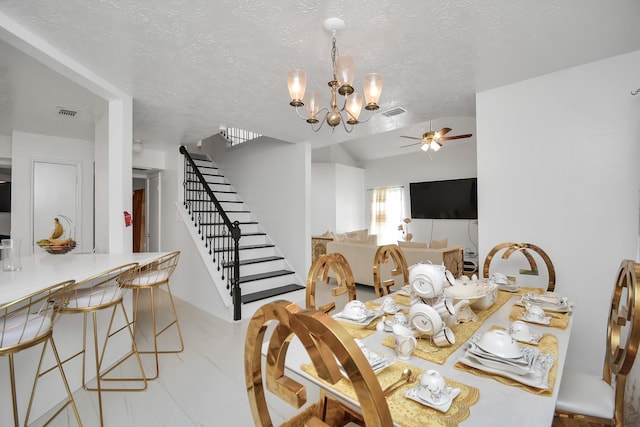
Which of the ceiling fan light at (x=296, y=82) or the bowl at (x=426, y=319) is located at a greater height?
the ceiling fan light at (x=296, y=82)

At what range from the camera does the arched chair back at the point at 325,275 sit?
1418 mm

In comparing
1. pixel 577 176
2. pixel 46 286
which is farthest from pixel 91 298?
pixel 577 176

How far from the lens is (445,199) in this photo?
7.02 metres

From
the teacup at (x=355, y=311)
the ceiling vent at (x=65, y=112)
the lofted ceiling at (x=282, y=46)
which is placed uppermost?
the lofted ceiling at (x=282, y=46)

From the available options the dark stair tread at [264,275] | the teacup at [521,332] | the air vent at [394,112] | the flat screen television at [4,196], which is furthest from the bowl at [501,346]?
the flat screen television at [4,196]

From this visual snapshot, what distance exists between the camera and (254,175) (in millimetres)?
5414

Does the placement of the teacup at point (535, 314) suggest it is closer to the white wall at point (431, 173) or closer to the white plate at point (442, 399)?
the white plate at point (442, 399)

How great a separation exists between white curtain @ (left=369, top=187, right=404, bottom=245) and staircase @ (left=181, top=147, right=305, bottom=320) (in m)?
4.13

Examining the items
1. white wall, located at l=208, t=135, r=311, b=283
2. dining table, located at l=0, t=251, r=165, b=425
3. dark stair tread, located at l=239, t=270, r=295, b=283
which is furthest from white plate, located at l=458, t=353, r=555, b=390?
white wall, located at l=208, t=135, r=311, b=283

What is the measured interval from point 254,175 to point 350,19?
4025 mm

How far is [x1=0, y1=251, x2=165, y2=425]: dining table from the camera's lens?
1.41 meters

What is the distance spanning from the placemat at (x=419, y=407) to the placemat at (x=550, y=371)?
0.11 metres

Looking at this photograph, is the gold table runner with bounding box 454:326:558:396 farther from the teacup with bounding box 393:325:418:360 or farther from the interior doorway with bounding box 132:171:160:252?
the interior doorway with bounding box 132:171:160:252

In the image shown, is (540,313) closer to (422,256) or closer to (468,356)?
(468,356)
